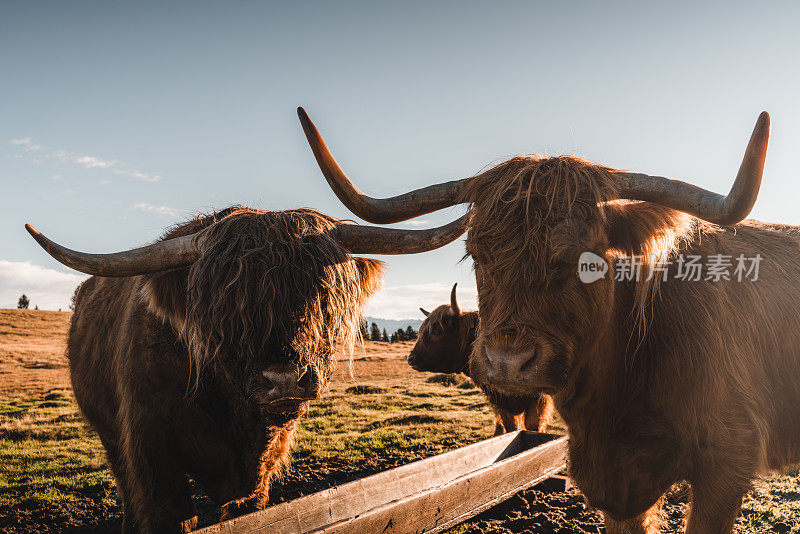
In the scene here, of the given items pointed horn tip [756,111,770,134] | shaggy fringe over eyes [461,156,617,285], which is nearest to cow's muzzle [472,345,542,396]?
shaggy fringe over eyes [461,156,617,285]

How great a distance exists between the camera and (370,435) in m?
8.23

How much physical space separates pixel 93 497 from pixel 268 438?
11.1ft

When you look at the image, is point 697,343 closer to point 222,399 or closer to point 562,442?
point 222,399

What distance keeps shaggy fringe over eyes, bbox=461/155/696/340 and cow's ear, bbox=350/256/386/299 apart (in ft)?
3.35

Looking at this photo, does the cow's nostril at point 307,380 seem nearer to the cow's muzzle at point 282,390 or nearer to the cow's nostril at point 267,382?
the cow's muzzle at point 282,390

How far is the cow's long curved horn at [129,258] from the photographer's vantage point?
2.73 meters

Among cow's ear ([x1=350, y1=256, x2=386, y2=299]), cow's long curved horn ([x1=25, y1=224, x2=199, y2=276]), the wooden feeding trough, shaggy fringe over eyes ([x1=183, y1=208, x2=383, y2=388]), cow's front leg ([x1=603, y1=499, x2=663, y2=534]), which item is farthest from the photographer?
cow's ear ([x1=350, y1=256, x2=386, y2=299])

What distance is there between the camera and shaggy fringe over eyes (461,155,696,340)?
212 centimetres

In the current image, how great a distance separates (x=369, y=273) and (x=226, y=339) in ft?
3.66

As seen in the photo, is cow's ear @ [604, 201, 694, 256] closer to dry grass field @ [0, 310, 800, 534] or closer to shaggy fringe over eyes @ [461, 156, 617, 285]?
shaggy fringe over eyes @ [461, 156, 617, 285]

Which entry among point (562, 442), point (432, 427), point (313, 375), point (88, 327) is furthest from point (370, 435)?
point (313, 375)

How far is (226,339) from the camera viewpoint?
2545 mm
